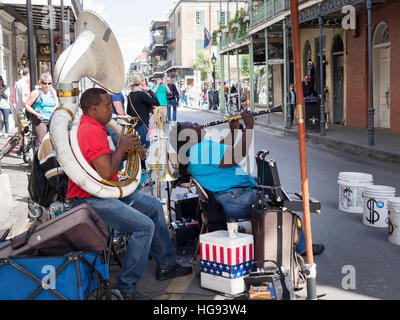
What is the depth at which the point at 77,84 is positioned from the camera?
4.37 meters

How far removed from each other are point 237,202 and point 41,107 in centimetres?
598

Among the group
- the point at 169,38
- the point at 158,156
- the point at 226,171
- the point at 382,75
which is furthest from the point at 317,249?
the point at 169,38

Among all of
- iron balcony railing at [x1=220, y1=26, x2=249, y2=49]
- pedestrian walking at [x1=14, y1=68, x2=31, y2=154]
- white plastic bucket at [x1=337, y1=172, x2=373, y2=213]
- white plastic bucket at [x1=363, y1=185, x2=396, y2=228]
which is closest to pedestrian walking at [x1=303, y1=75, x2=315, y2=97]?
iron balcony railing at [x1=220, y1=26, x2=249, y2=49]

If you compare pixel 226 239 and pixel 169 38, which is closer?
pixel 226 239

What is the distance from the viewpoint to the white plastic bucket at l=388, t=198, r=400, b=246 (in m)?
5.54

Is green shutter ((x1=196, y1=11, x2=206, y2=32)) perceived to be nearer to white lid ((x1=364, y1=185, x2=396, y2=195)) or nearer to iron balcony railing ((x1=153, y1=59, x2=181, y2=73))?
iron balcony railing ((x1=153, y1=59, x2=181, y2=73))

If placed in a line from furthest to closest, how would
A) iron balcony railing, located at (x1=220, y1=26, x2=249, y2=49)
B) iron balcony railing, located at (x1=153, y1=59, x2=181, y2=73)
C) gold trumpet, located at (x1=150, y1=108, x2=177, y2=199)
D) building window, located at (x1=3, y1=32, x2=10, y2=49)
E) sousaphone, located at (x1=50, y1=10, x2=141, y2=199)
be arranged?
iron balcony railing, located at (x1=153, y1=59, x2=181, y2=73) → iron balcony railing, located at (x1=220, y1=26, x2=249, y2=49) → building window, located at (x1=3, y1=32, x2=10, y2=49) → gold trumpet, located at (x1=150, y1=108, x2=177, y2=199) → sousaphone, located at (x1=50, y1=10, x2=141, y2=199)

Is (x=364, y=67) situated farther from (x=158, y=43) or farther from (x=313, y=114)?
(x=158, y=43)

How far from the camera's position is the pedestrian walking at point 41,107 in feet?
31.9

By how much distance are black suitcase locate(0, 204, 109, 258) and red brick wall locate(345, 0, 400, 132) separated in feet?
45.0

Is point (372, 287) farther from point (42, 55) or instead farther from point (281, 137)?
point (42, 55)

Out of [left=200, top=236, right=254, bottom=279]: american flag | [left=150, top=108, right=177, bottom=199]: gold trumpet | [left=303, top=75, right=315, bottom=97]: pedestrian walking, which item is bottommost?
[left=200, top=236, right=254, bottom=279]: american flag

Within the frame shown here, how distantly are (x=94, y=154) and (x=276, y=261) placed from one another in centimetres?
175

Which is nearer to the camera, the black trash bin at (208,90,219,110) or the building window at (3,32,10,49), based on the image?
the building window at (3,32,10,49)
